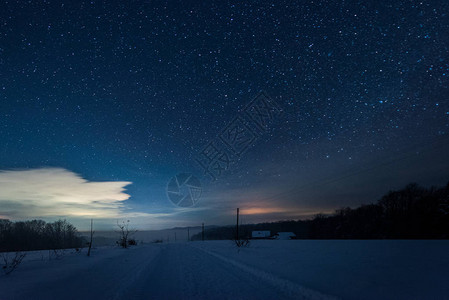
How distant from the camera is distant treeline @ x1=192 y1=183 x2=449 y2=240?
3956cm

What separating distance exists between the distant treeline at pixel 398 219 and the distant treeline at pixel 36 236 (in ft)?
213

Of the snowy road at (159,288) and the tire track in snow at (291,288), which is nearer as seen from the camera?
the tire track in snow at (291,288)

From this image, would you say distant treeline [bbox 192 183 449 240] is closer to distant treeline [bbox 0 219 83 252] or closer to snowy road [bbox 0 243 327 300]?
snowy road [bbox 0 243 327 300]

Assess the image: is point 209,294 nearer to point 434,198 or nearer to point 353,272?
point 353,272

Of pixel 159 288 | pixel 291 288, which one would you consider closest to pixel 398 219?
pixel 291 288

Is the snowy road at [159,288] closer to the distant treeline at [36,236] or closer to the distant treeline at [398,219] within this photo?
the distant treeline at [398,219]

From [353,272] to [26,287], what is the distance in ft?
35.8

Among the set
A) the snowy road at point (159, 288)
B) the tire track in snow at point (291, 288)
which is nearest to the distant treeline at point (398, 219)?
the tire track in snow at point (291, 288)

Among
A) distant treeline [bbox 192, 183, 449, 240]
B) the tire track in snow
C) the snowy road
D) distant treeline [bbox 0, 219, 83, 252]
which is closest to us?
the tire track in snow

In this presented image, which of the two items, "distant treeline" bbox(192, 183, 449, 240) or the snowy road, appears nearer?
the snowy road

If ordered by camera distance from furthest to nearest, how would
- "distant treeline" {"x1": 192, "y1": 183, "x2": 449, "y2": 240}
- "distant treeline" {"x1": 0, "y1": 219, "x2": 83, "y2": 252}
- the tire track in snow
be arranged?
"distant treeline" {"x1": 0, "y1": 219, "x2": 83, "y2": 252} < "distant treeline" {"x1": 192, "y1": 183, "x2": 449, "y2": 240} < the tire track in snow

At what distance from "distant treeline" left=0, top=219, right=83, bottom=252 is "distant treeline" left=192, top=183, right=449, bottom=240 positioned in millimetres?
64863

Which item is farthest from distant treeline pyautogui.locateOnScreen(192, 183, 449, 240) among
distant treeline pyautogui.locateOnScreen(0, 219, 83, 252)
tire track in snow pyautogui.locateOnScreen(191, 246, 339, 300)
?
distant treeline pyautogui.locateOnScreen(0, 219, 83, 252)

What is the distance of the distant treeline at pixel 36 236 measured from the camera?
2544 inches
